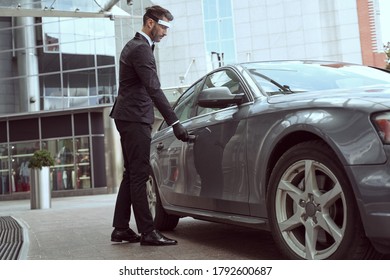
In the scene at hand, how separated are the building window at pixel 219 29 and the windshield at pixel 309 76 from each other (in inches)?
208

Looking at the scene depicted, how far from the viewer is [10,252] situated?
9.95ft

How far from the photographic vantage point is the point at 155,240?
3350mm

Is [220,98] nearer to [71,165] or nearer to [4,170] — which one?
[71,165]

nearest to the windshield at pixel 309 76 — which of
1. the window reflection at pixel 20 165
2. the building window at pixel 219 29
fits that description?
the building window at pixel 219 29

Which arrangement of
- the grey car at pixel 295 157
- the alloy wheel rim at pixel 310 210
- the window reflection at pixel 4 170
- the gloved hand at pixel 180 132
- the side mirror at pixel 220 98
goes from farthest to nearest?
the window reflection at pixel 4 170
the gloved hand at pixel 180 132
the side mirror at pixel 220 98
the alloy wheel rim at pixel 310 210
the grey car at pixel 295 157

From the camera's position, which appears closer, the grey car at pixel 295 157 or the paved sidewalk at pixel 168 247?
the grey car at pixel 295 157

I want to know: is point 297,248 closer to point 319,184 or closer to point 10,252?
point 319,184

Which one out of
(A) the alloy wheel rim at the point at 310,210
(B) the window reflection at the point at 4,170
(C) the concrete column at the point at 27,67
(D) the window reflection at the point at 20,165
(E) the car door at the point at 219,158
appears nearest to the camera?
(A) the alloy wheel rim at the point at 310,210

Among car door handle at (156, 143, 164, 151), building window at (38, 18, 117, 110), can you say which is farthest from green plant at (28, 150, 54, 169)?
car door handle at (156, 143, 164, 151)

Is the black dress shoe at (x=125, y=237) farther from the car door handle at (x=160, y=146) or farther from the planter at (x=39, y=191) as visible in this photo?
the planter at (x=39, y=191)

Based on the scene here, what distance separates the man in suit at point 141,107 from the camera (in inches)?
132

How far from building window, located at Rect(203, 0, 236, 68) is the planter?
459 cm

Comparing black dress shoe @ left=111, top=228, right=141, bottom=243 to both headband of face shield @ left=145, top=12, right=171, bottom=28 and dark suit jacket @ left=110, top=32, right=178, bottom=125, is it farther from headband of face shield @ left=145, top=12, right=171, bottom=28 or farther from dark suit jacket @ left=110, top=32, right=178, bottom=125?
headband of face shield @ left=145, top=12, right=171, bottom=28
